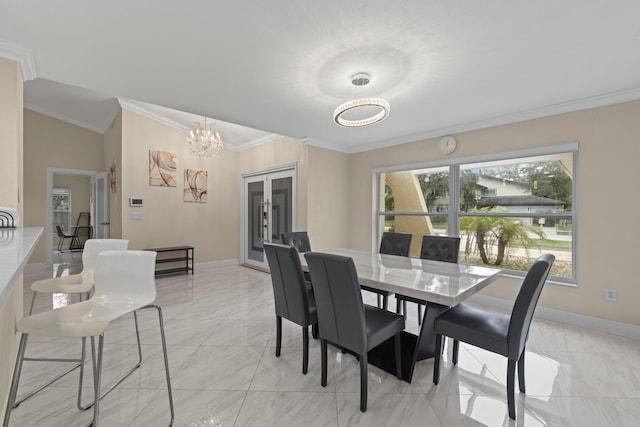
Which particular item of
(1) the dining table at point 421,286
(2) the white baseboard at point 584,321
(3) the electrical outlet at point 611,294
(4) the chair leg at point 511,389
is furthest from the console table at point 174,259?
(3) the electrical outlet at point 611,294

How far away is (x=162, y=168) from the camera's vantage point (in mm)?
4930

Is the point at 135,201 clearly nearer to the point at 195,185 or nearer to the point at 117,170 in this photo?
the point at 117,170

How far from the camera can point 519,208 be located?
3430 mm

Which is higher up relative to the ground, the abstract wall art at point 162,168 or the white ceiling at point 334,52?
the white ceiling at point 334,52

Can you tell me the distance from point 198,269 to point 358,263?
4.13 m

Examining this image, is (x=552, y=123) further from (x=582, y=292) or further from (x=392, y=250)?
(x=392, y=250)

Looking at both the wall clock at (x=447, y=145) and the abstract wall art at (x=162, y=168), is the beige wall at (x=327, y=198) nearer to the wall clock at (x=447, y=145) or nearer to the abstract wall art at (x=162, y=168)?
the wall clock at (x=447, y=145)

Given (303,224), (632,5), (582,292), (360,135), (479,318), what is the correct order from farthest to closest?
(303,224), (360,135), (582,292), (479,318), (632,5)

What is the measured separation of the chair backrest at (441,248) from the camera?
2857 millimetres

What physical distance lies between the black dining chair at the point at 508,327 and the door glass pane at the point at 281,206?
11.3ft

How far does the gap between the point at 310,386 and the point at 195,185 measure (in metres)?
4.59

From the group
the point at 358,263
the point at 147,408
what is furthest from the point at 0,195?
the point at 358,263

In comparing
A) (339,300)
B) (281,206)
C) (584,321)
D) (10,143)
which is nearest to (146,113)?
(281,206)

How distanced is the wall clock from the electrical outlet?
2.26 metres
